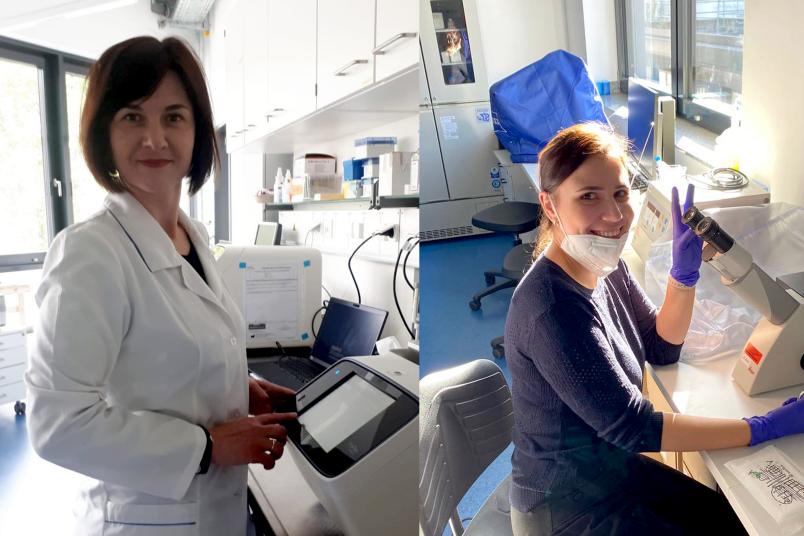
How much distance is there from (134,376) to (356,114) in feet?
2.86

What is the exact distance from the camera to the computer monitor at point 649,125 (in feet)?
1.35

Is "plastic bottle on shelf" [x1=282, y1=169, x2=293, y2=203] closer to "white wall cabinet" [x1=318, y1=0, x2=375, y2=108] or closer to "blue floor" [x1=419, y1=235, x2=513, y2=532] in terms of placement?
"white wall cabinet" [x1=318, y1=0, x2=375, y2=108]

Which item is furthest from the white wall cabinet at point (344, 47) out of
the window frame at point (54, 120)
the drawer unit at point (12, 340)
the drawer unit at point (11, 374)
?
the drawer unit at point (11, 374)

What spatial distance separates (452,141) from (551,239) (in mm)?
103

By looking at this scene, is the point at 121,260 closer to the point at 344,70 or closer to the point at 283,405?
the point at 283,405

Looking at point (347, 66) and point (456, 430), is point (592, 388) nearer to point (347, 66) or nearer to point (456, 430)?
point (456, 430)

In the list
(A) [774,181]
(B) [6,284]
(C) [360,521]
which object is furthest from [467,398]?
(B) [6,284]

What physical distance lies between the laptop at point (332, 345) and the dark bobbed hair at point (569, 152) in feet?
2.88

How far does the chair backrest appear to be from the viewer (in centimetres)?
35

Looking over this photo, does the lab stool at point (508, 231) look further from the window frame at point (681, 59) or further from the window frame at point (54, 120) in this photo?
the window frame at point (54, 120)

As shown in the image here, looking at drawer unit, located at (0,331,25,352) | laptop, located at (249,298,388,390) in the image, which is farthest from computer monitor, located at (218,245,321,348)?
drawer unit, located at (0,331,25,352)

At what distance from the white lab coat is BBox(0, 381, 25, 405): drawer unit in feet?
7.82

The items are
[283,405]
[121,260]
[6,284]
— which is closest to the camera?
[121,260]

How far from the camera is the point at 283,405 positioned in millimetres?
744
